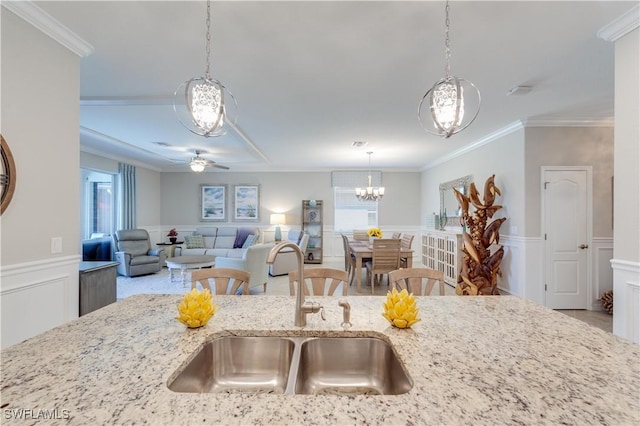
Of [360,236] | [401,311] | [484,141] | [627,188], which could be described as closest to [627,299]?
[627,188]

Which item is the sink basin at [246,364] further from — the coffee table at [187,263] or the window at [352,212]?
the window at [352,212]

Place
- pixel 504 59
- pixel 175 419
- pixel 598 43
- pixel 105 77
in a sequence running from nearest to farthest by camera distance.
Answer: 1. pixel 175 419
2. pixel 598 43
3. pixel 504 59
4. pixel 105 77

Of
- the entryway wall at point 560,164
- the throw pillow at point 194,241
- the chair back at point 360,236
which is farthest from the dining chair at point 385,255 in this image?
the throw pillow at point 194,241

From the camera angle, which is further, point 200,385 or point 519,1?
point 519,1

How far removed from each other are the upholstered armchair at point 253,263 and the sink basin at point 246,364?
3418 millimetres

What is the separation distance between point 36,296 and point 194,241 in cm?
564

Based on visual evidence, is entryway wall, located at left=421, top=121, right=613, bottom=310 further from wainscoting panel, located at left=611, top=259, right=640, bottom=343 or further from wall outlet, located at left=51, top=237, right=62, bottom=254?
wall outlet, located at left=51, top=237, right=62, bottom=254

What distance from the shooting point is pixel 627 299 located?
2.03m

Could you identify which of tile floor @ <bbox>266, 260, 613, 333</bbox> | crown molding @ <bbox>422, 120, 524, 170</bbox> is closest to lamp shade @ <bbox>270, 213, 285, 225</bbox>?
tile floor @ <bbox>266, 260, 613, 333</bbox>

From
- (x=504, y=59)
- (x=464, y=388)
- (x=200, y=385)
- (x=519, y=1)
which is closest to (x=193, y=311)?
(x=200, y=385)

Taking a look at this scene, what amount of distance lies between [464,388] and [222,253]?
684cm

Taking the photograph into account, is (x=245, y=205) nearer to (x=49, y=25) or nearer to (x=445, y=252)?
(x=445, y=252)

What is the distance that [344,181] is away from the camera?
801 cm

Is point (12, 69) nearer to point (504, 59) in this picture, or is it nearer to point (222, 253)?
point (504, 59)
